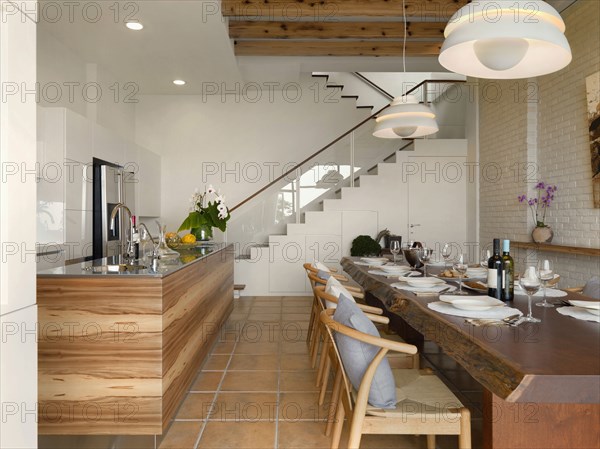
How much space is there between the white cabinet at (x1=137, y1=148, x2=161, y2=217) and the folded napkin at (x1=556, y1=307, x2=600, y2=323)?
6135 mm

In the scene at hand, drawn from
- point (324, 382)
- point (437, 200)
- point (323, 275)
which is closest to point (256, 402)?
point (324, 382)

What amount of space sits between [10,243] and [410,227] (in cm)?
682

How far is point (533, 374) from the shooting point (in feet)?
4.23

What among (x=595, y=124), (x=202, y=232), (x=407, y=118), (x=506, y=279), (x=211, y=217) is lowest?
(x=506, y=279)

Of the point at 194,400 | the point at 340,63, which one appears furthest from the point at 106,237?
the point at 340,63

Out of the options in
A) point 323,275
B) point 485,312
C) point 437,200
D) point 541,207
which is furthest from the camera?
point 437,200

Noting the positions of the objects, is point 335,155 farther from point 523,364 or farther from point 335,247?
point 523,364

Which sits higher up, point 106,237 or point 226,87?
point 226,87

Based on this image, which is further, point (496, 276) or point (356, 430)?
point (496, 276)

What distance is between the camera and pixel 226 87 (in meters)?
7.81

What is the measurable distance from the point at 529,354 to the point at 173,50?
5514mm

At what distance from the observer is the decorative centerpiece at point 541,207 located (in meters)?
5.48

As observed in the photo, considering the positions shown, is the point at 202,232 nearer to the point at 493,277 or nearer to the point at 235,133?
the point at 493,277

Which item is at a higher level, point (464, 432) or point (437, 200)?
point (437, 200)
